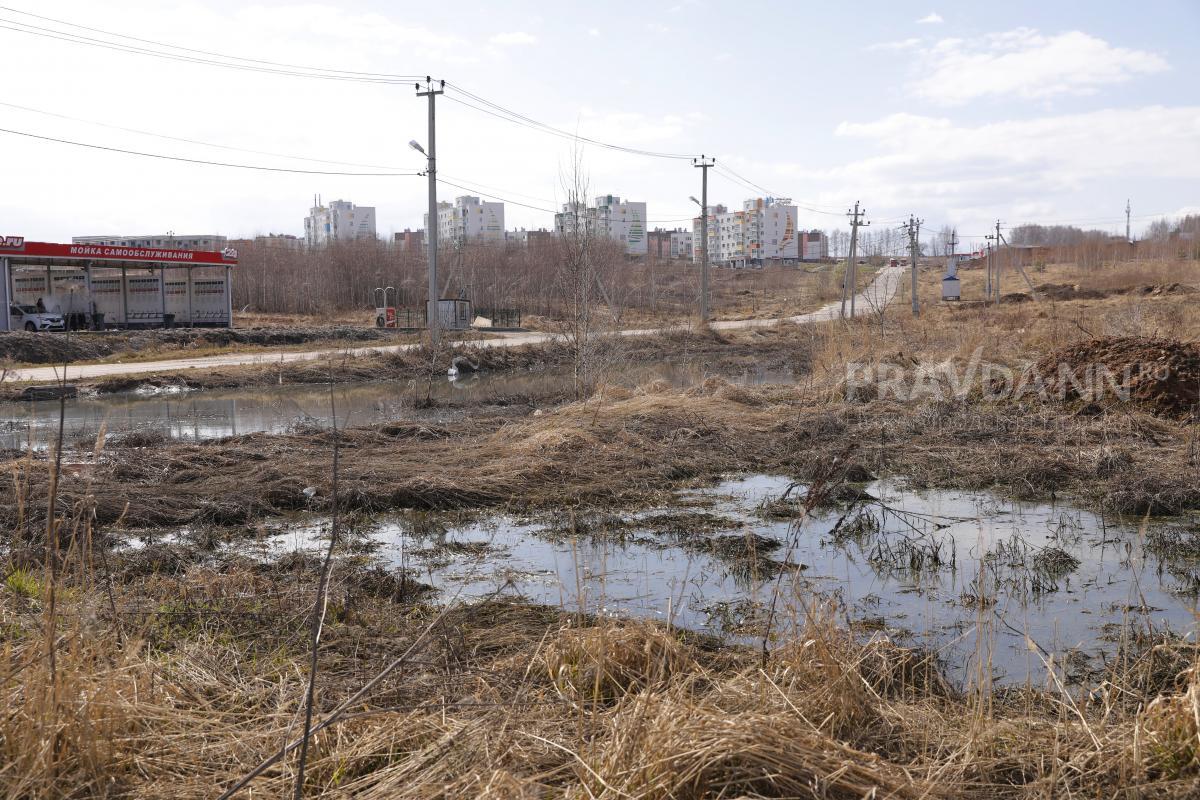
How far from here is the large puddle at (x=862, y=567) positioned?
5840 mm

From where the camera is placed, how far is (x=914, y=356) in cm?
1950

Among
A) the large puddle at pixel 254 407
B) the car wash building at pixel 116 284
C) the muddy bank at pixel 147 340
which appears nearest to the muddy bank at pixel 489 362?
the large puddle at pixel 254 407

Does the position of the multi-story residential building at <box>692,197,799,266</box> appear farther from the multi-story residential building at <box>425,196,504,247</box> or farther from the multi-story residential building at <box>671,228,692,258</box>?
the multi-story residential building at <box>425,196,504,247</box>

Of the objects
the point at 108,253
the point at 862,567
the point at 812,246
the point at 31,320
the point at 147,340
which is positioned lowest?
the point at 862,567

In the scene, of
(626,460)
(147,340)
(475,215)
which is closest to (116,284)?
(147,340)

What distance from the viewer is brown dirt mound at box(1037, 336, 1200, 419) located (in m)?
13.7

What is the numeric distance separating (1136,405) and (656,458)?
732cm

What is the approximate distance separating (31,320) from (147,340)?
19.2 ft

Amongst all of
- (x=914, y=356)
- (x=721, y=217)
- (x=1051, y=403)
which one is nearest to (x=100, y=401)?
(x=914, y=356)

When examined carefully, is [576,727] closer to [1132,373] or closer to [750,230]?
[1132,373]

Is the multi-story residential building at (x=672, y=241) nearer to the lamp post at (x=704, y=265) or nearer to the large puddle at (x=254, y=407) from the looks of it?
the lamp post at (x=704, y=265)

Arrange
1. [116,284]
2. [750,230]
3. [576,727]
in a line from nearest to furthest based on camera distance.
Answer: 1. [576,727]
2. [116,284]
3. [750,230]

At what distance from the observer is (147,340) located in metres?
31.0

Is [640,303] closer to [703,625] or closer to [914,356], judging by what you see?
[914,356]
